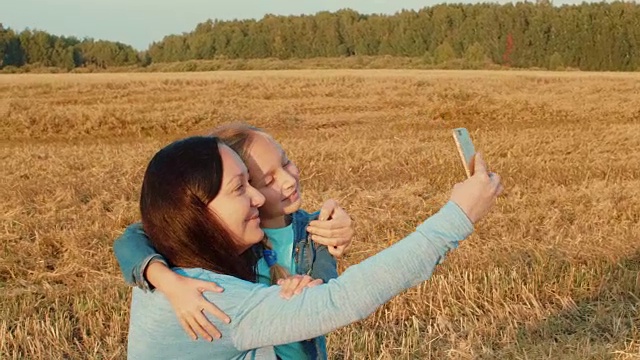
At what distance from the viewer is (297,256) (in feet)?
6.68

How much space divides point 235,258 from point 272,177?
362 millimetres

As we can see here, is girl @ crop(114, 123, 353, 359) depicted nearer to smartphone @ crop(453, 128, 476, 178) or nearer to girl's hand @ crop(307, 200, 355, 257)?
girl's hand @ crop(307, 200, 355, 257)

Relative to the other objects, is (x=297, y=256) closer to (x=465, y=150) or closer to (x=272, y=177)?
(x=272, y=177)

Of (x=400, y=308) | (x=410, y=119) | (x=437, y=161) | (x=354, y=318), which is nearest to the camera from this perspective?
(x=354, y=318)

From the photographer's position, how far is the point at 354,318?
1482 millimetres

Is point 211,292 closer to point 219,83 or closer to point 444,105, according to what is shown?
point 444,105

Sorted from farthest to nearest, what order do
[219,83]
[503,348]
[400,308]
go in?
[219,83] < [400,308] < [503,348]

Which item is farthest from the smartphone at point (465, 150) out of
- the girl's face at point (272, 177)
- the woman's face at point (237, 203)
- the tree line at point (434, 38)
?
the tree line at point (434, 38)

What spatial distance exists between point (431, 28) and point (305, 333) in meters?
59.5

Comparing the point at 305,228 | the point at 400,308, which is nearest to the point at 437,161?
the point at 400,308

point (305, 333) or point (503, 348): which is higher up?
point (305, 333)

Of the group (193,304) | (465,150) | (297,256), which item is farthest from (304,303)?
(297,256)

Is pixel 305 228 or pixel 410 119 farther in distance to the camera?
pixel 410 119

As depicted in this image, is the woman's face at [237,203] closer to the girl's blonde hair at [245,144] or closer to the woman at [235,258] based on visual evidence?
the woman at [235,258]
